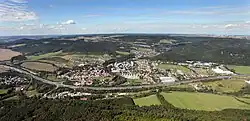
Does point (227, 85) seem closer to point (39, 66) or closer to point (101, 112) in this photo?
point (101, 112)

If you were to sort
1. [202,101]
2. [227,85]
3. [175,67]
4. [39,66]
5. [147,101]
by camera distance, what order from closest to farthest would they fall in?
[202,101] < [147,101] < [227,85] < [175,67] < [39,66]

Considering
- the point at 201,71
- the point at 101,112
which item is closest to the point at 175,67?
the point at 201,71

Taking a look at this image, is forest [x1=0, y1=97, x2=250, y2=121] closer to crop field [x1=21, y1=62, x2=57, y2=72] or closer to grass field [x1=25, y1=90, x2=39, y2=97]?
grass field [x1=25, y1=90, x2=39, y2=97]

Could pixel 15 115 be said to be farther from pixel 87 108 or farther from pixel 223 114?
pixel 223 114

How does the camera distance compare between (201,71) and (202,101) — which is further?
(201,71)

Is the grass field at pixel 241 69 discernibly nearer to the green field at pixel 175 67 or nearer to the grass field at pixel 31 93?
the green field at pixel 175 67

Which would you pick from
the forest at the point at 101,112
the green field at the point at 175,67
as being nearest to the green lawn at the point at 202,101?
the forest at the point at 101,112

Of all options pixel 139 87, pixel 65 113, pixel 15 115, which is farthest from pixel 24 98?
pixel 139 87
